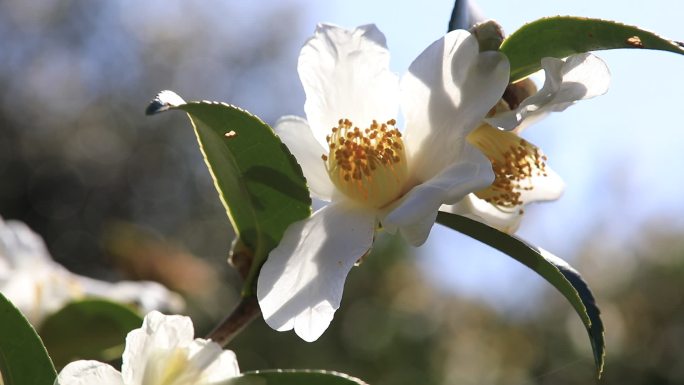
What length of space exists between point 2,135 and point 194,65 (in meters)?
2.02

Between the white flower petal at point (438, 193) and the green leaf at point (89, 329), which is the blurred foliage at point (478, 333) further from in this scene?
the white flower petal at point (438, 193)

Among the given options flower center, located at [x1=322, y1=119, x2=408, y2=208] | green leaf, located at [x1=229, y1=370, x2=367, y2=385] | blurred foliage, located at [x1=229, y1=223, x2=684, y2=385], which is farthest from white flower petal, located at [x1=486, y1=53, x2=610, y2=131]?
blurred foliage, located at [x1=229, y1=223, x2=684, y2=385]

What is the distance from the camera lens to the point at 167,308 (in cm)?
124

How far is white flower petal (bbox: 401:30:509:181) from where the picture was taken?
0.69 metres

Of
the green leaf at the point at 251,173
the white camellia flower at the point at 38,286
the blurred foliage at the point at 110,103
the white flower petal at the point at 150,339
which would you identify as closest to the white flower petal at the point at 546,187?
the green leaf at the point at 251,173

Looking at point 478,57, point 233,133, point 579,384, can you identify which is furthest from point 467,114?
point 579,384

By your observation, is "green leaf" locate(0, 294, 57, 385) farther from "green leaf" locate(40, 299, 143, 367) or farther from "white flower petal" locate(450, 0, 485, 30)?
"white flower petal" locate(450, 0, 485, 30)

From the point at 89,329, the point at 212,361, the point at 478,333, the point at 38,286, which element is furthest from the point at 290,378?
the point at 478,333

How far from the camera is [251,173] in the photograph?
2.32 ft

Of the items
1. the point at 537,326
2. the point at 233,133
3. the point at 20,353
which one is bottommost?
the point at 537,326

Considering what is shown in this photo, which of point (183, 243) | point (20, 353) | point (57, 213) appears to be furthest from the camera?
point (57, 213)

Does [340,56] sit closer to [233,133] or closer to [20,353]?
[233,133]

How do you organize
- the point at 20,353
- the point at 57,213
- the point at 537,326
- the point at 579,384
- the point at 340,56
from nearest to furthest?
the point at 20,353
the point at 340,56
the point at 579,384
the point at 537,326
the point at 57,213

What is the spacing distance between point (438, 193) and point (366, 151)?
0.13 m
